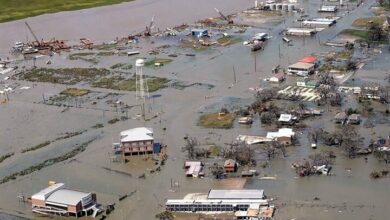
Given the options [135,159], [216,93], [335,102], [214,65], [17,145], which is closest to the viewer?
[135,159]

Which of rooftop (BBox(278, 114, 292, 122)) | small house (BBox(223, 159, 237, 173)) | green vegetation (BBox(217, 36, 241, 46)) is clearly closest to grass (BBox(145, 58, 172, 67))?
green vegetation (BBox(217, 36, 241, 46))

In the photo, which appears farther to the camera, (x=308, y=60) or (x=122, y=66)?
(x=122, y=66)

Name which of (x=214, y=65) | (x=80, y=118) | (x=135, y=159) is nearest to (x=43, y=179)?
(x=135, y=159)

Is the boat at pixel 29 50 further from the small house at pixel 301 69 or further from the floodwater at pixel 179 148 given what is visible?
the small house at pixel 301 69

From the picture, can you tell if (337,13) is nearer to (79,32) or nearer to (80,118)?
(79,32)

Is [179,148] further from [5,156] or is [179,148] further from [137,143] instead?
[5,156]

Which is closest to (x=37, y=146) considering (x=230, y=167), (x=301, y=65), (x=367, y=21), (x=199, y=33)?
(x=230, y=167)
